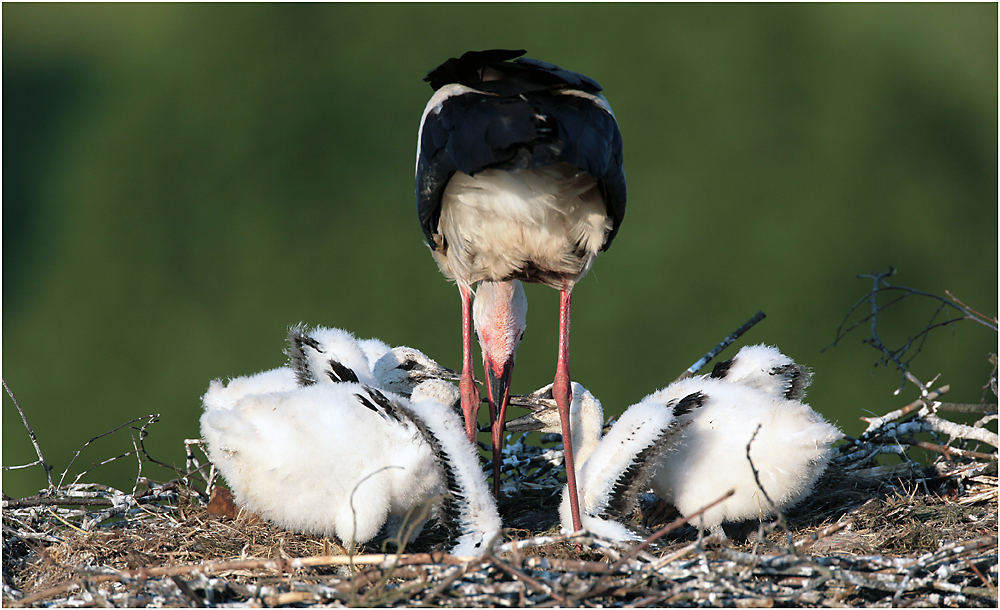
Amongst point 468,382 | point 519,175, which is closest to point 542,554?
point 468,382

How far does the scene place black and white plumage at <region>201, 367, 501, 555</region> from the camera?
2967 mm

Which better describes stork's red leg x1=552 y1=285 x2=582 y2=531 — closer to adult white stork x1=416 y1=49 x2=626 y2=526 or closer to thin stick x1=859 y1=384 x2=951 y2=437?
adult white stork x1=416 y1=49 x2=626 y2=526

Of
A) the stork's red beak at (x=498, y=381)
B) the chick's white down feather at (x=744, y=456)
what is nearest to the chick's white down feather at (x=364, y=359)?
the stork's red beak at (x=498, y=381)

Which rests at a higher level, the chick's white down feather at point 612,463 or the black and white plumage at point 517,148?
the black and white plumage at point 517,148

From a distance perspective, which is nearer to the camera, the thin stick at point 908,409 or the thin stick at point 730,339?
the thin stick at point 908,409

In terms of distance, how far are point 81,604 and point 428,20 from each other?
26.7 feet

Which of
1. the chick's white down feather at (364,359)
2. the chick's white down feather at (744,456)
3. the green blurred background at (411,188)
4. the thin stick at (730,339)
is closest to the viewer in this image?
the chick's white down feather at (744,456)

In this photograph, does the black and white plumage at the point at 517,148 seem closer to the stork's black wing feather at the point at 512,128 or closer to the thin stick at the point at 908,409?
the stork's black wing feather at the point at 512,128

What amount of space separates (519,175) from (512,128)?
9.4 inches

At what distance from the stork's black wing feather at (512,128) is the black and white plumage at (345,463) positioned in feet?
Result: 2.15

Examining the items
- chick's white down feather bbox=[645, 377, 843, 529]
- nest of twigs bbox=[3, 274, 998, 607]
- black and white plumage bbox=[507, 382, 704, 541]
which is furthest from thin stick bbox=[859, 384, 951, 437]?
black and white plumage bbox=[507, 382, 704, 541]

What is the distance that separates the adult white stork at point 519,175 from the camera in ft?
9.58

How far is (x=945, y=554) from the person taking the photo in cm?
265

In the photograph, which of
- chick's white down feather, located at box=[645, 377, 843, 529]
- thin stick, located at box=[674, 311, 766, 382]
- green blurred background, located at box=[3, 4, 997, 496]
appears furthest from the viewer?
green blurred background, located at box=[3, 4, 997, 496]
